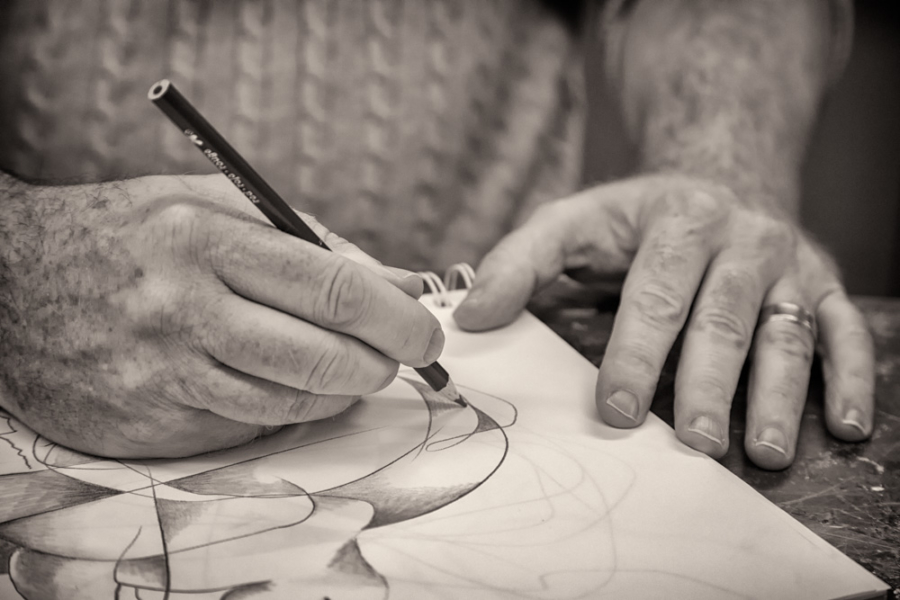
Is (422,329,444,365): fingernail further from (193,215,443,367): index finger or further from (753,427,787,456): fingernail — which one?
(753,427,787,456): fingernail

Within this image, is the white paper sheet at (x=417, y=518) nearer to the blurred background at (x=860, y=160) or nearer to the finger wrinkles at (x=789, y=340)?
the finger wrinkles at (x=789, y=340)

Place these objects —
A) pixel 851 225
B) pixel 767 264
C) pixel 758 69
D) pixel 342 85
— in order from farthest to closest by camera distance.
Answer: pixel 851 225
pixel 758 69
pixel 342 85
pixel 767 264

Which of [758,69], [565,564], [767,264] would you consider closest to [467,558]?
[565,564]

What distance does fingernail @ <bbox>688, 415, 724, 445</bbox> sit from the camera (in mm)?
566

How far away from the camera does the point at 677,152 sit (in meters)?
1.12

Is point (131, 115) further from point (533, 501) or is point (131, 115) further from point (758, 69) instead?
point (758, 69)

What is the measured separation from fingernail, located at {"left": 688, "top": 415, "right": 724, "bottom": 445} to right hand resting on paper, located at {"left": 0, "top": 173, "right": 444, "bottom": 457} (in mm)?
229

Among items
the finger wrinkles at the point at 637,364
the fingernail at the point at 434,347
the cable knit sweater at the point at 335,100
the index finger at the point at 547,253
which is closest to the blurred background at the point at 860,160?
the cable knit sweater at the point at 335,100

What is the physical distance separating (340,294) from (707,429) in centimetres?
33

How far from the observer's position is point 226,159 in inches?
19.1

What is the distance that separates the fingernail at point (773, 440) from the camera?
1.88ft

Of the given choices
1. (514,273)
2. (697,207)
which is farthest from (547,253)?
(697,207)

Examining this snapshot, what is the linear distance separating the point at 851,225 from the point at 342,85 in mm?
1668

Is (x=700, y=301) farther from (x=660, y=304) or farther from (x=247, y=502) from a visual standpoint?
(x=247, y=502)
